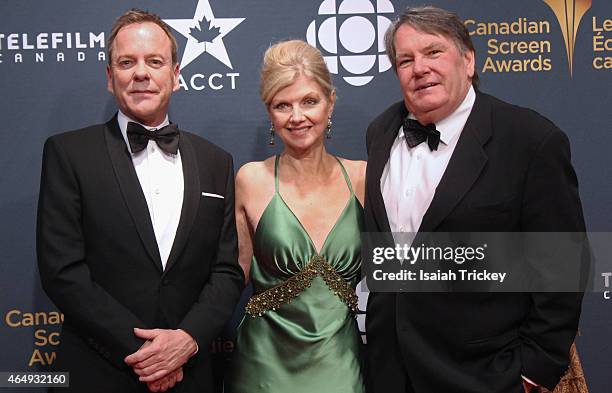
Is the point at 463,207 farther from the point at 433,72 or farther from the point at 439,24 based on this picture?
the point at 439,24

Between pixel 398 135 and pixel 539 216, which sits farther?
pixel 398 135

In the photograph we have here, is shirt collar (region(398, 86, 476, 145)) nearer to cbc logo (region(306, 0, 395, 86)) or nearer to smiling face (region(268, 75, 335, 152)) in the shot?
smiling face (region(268, 75, 335, 152))

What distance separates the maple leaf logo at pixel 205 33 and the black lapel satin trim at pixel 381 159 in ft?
3.19

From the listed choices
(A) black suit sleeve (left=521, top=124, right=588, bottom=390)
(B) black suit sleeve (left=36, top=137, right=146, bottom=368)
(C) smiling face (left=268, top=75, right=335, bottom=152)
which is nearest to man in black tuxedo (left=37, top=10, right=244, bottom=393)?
(B) black suit sleeve (left=36, top=137, right=146, bottom=368)

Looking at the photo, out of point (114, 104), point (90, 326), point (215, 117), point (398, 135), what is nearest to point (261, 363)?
point (90, 326)

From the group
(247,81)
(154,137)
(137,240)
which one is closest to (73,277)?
(137,240)

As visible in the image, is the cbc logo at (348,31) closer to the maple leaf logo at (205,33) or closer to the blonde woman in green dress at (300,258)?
the maple leaf logo at (205,33)

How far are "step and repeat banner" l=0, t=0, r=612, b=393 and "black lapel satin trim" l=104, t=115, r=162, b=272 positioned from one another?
0.82 metres

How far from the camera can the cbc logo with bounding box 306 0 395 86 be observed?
10.7 ft

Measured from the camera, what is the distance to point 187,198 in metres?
2.51

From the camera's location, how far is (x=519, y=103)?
3299 mm

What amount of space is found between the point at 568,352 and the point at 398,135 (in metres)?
0.91

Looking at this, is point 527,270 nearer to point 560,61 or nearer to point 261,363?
point 261,363

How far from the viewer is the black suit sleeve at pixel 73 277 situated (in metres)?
2.31
